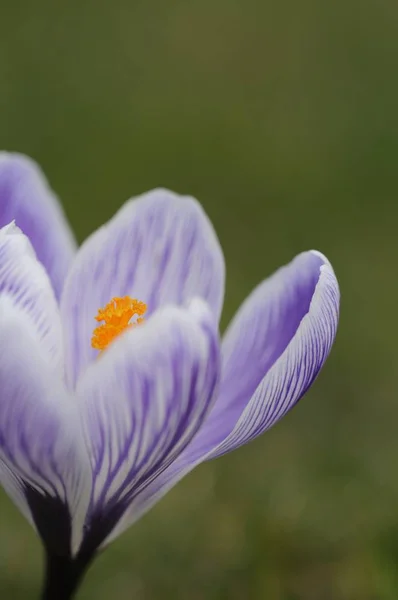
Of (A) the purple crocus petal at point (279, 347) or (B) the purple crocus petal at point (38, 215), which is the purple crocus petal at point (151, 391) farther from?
(B) the purple crocus petal at point (38, 215)

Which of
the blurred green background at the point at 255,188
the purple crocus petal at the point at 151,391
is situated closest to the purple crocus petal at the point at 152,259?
the purple crocus petal at the point at 151,391

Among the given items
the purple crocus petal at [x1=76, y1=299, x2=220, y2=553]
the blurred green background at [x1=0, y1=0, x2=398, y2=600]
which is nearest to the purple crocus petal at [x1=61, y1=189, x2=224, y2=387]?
the purple crocus petal at [x1=76, y1=299, x2=220, y2=553]

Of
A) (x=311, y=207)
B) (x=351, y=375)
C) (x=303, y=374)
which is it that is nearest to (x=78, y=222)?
(x=311, y=207)

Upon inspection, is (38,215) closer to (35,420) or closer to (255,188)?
(35,420)

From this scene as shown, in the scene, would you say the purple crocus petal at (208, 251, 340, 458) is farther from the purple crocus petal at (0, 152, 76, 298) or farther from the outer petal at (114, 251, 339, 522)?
the purple crocus petal at (0, 152, 76, 298)

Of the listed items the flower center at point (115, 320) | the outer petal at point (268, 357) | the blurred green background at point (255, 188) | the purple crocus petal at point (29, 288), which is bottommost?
the blurred green background at point (255, 188)
